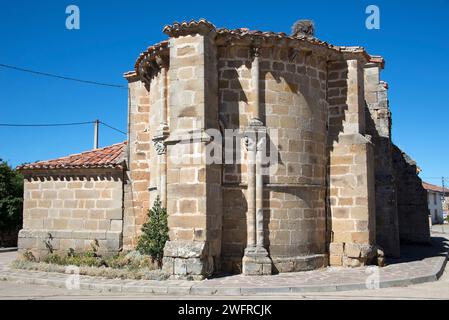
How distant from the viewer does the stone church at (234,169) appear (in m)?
10.1

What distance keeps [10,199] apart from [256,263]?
13728mm

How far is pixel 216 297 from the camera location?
8.15 m

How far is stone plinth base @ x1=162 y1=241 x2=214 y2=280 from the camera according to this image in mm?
9406

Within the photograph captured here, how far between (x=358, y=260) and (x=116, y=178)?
680 centimetres

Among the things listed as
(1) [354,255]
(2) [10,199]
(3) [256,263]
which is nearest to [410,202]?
(1) [354,255]

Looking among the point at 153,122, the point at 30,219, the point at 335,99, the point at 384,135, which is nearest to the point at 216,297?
the point at 153,122

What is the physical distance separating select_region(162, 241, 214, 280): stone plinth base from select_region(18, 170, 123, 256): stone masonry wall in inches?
130

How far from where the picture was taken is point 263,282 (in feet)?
30.1

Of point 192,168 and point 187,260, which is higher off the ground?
point 192,168

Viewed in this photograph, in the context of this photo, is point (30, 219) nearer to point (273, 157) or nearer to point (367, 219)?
point (273, 157)

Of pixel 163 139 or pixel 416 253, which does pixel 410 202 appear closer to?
pixel 416 253

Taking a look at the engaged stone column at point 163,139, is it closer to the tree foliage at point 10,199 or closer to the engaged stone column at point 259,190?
the engaged stone column at point 259,190

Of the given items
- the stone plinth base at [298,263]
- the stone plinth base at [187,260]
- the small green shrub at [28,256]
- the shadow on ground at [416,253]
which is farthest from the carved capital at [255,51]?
the small green shrub at [28,256]

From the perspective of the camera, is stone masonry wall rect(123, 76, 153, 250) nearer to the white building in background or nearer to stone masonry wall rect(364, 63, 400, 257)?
stone masonry wall rect(364, 63, 400, 257)
